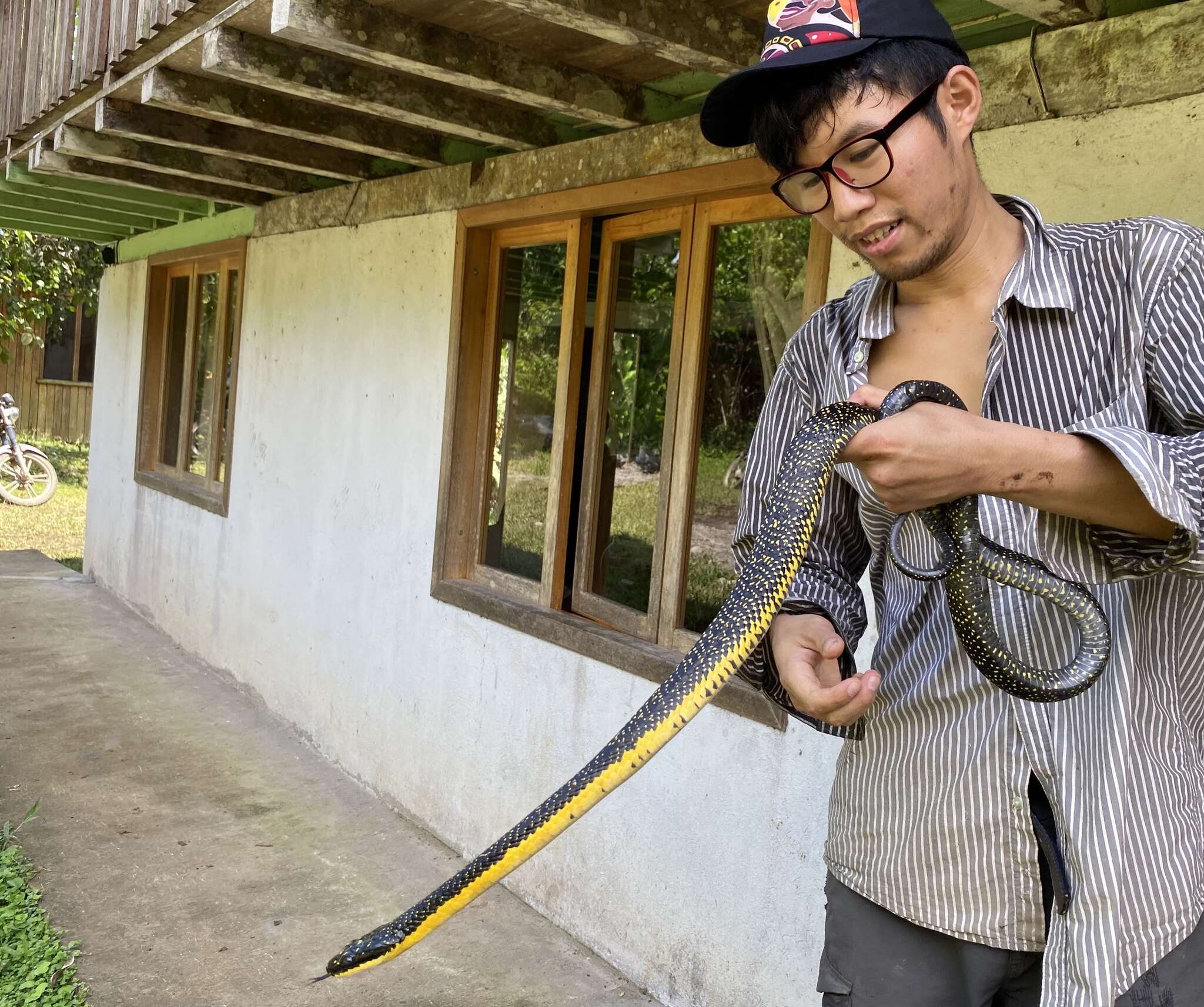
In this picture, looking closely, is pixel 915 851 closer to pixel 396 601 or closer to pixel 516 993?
pixel 516 993

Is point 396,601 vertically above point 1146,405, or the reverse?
point 1146,405

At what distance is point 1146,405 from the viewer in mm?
1308

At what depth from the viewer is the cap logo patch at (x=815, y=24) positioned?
1376 millimetres

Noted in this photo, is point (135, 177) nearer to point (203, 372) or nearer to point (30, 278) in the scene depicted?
point (203, 372)

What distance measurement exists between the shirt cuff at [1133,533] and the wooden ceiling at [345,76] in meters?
1.54

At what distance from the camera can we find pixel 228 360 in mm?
7816

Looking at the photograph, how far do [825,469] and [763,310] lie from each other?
229 centimetres

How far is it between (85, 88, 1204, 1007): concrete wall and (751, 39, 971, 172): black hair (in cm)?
120

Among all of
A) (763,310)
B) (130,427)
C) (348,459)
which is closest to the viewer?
(763,310)

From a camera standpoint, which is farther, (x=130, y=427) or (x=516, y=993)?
(x=130, y=427)

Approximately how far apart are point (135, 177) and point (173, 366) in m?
3.22

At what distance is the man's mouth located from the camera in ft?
4.66

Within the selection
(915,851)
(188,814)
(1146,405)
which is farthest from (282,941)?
(1146,405)

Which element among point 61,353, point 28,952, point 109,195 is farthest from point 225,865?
point 61,353
